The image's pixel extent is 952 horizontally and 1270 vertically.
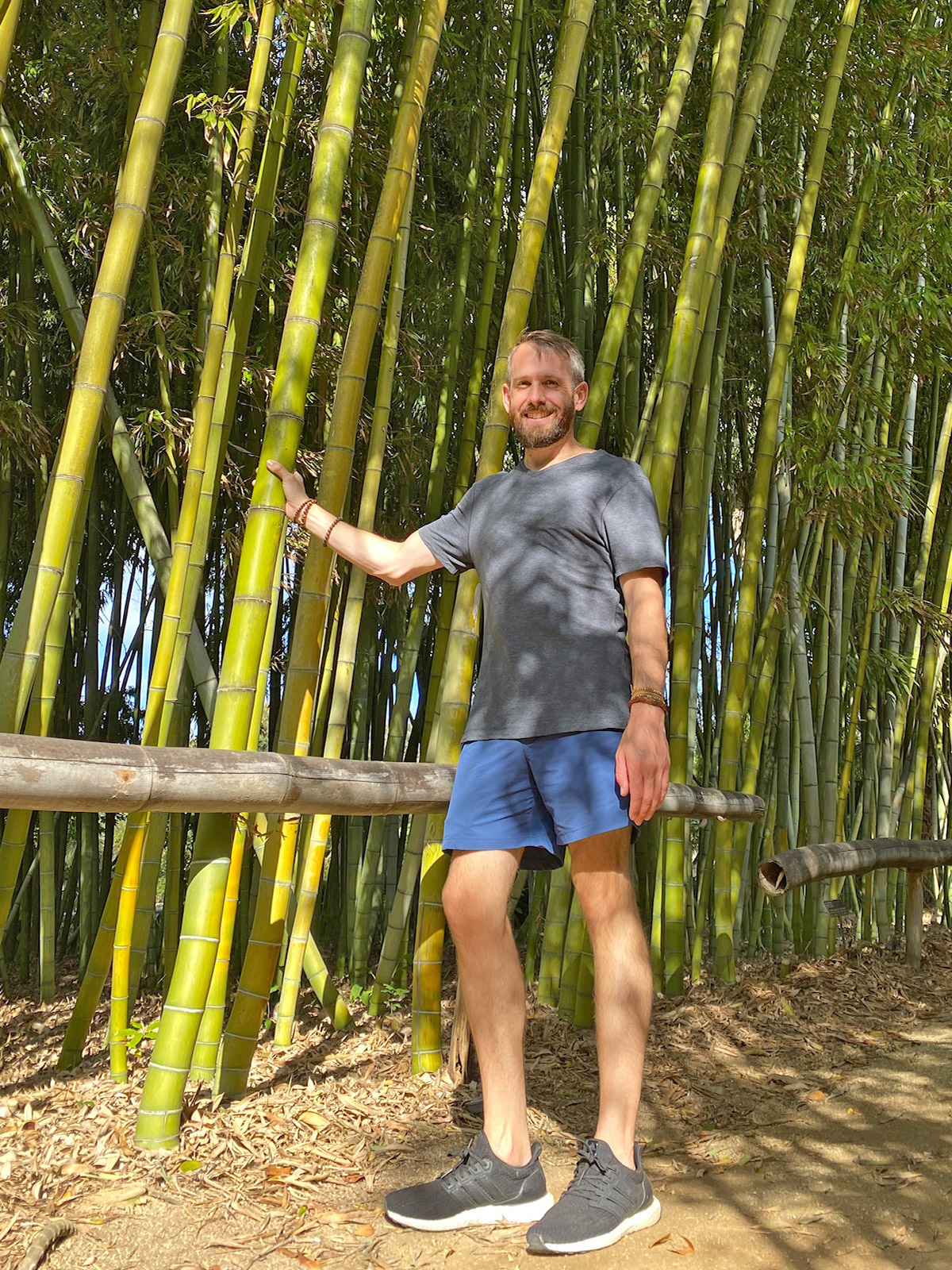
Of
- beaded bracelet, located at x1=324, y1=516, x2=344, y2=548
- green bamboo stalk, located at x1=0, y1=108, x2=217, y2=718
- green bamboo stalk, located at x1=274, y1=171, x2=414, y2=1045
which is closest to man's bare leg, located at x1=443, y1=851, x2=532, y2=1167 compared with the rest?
beaded bracelet, located at x1=324, y1=516, x2=344, y2=548

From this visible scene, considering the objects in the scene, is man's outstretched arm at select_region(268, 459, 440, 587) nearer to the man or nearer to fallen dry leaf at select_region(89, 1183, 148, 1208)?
the man

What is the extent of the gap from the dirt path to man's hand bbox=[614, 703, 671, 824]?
620 mm

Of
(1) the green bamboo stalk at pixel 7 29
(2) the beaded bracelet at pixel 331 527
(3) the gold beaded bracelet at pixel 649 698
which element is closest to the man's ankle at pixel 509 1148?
(3) the gold beaded bracelet at pixel 649 698

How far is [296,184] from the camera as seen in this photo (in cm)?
326

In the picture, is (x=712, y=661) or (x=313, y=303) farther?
(x=712, y=661)

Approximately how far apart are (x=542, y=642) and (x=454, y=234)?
87.3 inches

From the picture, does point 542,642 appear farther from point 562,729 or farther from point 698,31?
point 698,31

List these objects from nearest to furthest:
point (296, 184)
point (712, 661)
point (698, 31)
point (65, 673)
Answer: point (698, 31) < point (296, 184) < point (65, 673) < point (712, 661)

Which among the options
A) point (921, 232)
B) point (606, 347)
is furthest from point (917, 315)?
point (606, 347)

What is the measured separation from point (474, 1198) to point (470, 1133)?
1.73 ft

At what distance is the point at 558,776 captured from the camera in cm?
164

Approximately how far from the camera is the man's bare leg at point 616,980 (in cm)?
A: 159

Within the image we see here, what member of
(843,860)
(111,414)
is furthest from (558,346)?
(843,860)

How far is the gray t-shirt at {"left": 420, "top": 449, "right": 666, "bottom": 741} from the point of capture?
1.67m
